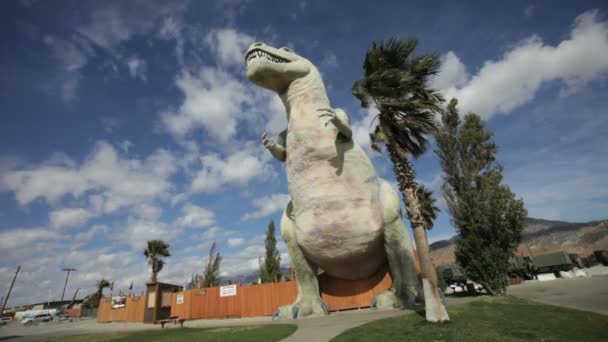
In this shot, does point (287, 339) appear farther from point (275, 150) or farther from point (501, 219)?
point (501, 219)

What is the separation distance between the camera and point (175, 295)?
1593cm

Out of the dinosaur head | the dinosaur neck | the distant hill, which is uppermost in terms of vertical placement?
the distant hill

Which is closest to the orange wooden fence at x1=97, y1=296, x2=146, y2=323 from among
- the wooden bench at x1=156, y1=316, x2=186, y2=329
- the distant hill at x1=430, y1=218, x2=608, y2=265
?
the wooden bench at x1=156, y1=316, x2=186, y2=329

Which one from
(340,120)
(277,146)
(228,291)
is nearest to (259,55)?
(277,146)

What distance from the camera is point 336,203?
303 inches

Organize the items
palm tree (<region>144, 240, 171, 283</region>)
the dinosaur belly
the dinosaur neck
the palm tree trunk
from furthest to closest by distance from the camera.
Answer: palm tree (<region>144, 240, 171, 283</region>) → the dinosaur neck → the dinosaur belly → the palm tree trunk

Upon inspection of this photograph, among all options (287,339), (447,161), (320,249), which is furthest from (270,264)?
(287,339)

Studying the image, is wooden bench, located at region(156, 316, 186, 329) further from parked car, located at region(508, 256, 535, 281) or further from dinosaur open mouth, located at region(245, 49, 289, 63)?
parked car, located at region(508, 256, 535, 281)

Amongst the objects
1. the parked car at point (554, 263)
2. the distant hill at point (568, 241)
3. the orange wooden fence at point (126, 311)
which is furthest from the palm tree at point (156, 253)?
the distant hill at point (568, 241)

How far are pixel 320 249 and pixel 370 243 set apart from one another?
4.09 ft

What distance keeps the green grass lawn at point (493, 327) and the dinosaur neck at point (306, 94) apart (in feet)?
17.5

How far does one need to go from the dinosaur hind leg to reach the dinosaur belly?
0.19 meters

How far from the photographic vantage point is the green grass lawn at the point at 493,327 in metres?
4.48

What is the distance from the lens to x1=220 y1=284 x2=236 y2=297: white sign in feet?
46.0
